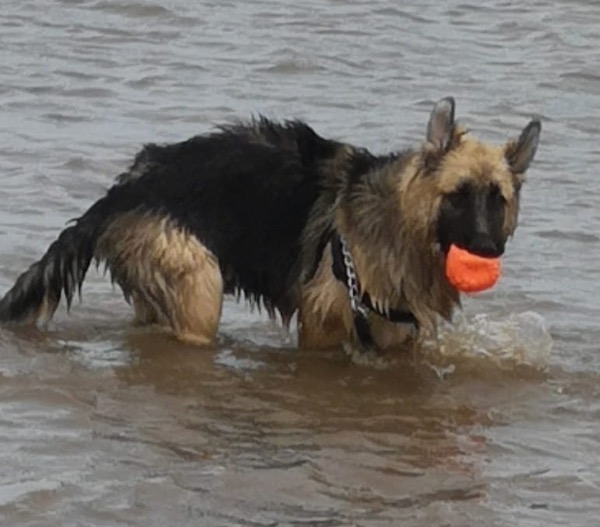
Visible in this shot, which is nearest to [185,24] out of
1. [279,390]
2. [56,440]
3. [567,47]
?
[567,47]

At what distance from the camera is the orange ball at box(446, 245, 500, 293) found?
24.7 feet

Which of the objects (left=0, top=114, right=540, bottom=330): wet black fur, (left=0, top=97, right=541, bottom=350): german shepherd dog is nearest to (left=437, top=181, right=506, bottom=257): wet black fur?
(left=0, top=97, right=541, bottom=350): german shepherd dog

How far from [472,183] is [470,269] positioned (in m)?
0.36

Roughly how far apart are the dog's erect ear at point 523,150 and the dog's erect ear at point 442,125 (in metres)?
0.28

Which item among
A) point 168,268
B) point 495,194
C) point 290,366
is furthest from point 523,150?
point 168,268

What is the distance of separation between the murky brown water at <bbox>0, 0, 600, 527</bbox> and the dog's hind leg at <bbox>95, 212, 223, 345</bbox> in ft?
0.58

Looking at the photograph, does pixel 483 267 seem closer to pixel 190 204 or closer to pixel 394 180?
pixel 394 180

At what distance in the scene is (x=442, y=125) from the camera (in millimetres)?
7562

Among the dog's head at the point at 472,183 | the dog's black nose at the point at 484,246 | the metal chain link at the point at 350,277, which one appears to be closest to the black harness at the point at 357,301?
the metal chain link at the point at 350,277

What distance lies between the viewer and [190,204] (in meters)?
8.19

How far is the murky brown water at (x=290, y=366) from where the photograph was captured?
6395mm

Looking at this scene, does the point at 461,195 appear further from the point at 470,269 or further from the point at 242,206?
the point at 242,206

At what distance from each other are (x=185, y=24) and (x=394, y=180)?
8349mm

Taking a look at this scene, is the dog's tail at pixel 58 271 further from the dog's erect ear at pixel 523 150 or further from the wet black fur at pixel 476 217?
the dog's erect ear at pixel 523 150
